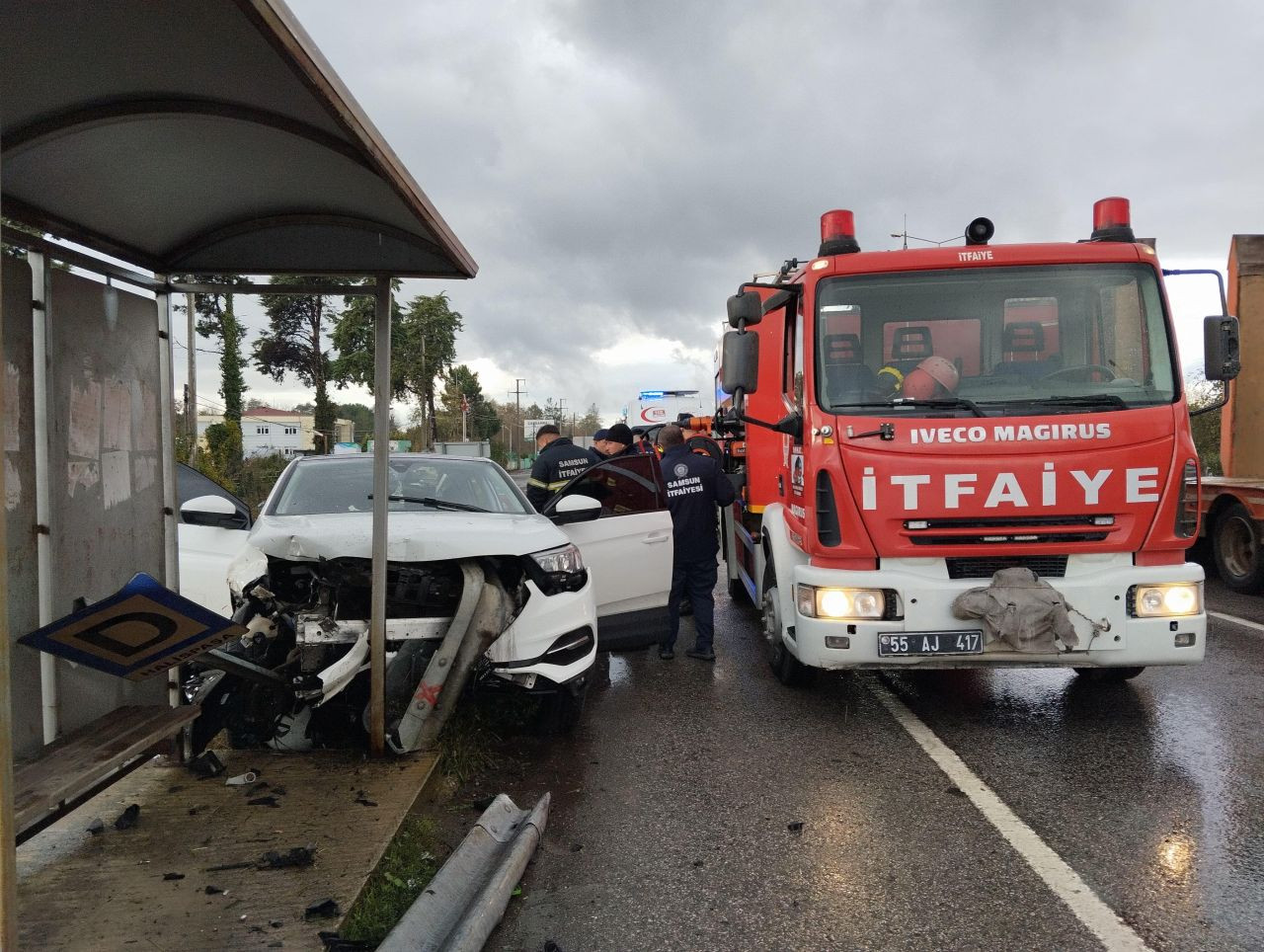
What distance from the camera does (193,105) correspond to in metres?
3.04

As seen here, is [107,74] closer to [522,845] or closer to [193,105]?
[193,105]

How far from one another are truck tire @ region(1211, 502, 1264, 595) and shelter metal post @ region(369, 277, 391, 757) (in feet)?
29.1

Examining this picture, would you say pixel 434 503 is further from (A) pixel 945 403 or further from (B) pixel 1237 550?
(B) pixel 1237 550

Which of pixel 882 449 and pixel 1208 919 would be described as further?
pixel 882 449

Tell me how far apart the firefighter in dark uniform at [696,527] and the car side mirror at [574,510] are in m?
1.75

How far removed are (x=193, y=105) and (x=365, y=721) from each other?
2.93 metres

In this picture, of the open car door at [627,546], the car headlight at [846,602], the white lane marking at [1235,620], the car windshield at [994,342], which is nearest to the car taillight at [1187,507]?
the car windshield at [994,342]

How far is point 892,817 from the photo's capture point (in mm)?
3934

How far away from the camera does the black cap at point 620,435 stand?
26.5ft

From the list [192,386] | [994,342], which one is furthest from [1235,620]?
[192,386]

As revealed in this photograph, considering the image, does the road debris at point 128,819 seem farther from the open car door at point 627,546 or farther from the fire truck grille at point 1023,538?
the fire truck grille at point 1023,538

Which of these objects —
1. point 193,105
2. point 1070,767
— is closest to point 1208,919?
point 1070,767

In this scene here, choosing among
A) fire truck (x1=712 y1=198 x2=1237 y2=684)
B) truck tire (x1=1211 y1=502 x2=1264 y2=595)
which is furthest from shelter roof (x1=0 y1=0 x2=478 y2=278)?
truck tire (x1=1211 y1=502 x2=1264 y2=595)

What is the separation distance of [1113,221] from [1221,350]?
39.3 inches
